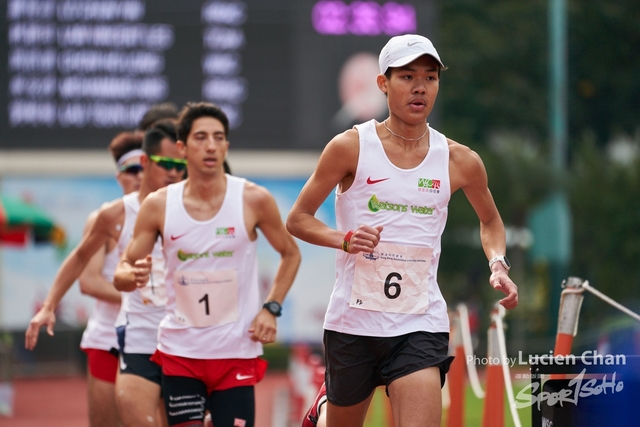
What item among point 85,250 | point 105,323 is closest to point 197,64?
point 105,323

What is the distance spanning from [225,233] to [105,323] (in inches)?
69.3

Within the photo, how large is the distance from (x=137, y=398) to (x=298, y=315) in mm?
15766

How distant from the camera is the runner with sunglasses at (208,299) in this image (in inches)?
249

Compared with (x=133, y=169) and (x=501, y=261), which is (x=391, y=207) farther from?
(x=133, y=169)

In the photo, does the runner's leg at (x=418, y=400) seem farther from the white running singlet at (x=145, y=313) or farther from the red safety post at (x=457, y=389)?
the red safety post at (x=457, y=389)

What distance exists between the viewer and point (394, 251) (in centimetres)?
532

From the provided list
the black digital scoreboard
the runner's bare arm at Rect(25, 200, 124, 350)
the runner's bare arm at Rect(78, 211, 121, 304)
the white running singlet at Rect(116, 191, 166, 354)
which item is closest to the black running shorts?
the white running singlet at Rect(116, 191, 166, 354)

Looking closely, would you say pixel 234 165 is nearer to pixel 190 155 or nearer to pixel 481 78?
pixel 190 155

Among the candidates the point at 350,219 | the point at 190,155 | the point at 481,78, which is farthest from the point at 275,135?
the point at 481,78

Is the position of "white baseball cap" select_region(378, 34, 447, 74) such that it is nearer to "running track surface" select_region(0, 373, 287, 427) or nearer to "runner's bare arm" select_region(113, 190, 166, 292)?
"runner's bare arm" select_region(113, 190, 166, 292)

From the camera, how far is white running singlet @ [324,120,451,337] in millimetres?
5328

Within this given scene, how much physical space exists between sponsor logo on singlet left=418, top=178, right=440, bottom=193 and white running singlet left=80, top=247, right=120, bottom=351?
301 cm

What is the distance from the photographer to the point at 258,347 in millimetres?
6438

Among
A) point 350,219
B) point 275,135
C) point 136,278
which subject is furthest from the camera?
point 275,135
